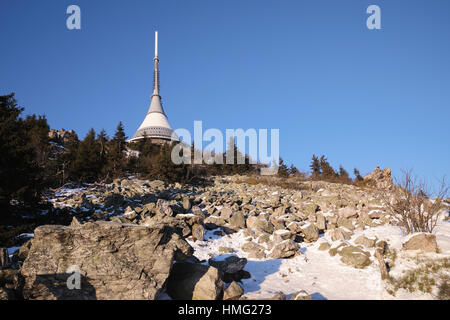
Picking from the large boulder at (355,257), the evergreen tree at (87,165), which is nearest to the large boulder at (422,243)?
the large boulder at (355,257)

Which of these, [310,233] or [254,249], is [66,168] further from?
[310,233]

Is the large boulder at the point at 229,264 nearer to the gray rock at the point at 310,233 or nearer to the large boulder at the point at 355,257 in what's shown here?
the large boulder at the point at 355,257

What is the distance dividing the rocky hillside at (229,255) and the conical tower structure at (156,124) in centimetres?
5679

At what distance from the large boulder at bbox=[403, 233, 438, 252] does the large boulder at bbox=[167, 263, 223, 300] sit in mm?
7785

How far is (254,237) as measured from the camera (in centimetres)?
1267

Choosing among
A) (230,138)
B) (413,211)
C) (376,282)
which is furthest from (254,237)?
(230,138)

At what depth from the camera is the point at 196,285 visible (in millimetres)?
6836

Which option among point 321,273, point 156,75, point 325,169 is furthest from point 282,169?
point 156,75

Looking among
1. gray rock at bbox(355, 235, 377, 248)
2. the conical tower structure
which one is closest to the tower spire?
the conical tower structure

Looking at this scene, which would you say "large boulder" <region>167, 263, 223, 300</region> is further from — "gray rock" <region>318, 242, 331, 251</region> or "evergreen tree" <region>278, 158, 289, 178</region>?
"evergreen tree" <region>278, 158, 289, 178</region>

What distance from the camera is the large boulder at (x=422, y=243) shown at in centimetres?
946

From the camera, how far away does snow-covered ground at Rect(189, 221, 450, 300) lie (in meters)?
7.86
